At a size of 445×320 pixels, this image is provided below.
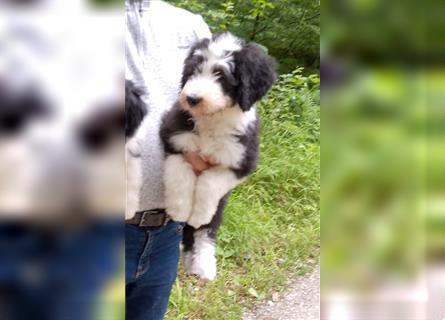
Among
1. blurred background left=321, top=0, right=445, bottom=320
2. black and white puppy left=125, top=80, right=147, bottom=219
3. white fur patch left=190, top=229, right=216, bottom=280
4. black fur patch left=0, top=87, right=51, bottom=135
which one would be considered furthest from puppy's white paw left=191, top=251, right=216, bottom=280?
black fur patch left=0, top=87, right=51, bottom=135

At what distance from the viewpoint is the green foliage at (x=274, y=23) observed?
0.98m

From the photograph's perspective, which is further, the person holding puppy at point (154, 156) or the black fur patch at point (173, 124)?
the black fur patch at point (173, 124)

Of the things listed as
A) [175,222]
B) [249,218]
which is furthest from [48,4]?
[249,218]

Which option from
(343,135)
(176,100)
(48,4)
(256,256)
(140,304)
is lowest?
(140,304)

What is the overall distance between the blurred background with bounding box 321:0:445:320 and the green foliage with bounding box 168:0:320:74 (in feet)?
0.73

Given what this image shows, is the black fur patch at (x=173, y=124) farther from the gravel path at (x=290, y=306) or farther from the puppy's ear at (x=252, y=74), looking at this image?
the gravel path at (x=290, y=306)

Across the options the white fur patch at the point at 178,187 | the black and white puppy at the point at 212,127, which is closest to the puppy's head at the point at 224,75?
the black and white puppy at the point at 212,127

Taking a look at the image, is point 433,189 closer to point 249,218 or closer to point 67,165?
point 67,165

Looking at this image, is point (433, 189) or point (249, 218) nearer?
point (433, 189)

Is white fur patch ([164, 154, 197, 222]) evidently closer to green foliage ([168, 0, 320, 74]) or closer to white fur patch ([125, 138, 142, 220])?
white fur patch ([125, 138, 142, 220])

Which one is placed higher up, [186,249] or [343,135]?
[343,135]

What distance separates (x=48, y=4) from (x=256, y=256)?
61.1 inches

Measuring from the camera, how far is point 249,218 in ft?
6.31

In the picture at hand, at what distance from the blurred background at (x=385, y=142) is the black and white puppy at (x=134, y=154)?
0.47 m
